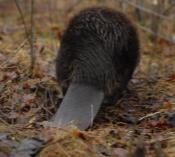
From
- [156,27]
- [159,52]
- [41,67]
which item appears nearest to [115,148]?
[41,67]

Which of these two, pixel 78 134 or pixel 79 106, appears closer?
pixel 78 134

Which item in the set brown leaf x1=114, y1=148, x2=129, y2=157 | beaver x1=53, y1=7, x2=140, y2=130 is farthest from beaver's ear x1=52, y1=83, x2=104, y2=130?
brown leaf x1=114, y1=148, x2=129, y2=157

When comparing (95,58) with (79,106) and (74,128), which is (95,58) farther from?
(74,128)

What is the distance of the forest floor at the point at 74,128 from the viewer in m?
3.07

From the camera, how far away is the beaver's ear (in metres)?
3.67

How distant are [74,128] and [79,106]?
22.5 inches

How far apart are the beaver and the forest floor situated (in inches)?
7.5

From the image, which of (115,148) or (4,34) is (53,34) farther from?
(115,148)

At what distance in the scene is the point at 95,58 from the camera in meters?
Answer: 4.00

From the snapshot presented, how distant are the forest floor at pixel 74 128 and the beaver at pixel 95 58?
19 cm

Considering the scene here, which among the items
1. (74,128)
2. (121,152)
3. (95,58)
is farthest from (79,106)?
(121,152)

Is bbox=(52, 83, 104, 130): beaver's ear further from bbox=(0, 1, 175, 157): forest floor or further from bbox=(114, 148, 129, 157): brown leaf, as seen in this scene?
bbox=(114, 148, 129, 157): brown leaf

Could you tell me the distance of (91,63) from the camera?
4004 millimetres

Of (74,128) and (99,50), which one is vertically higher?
(99,50)
